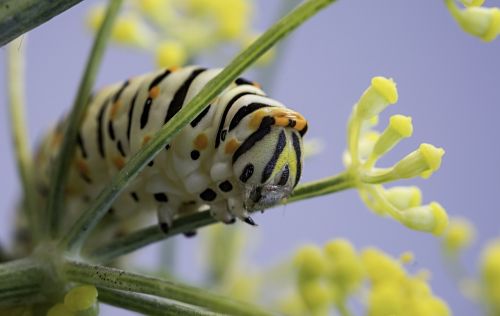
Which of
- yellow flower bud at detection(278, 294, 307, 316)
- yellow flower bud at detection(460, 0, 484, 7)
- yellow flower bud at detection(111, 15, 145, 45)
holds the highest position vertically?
yellow flower bud at detection(460, 0, 484, 7)

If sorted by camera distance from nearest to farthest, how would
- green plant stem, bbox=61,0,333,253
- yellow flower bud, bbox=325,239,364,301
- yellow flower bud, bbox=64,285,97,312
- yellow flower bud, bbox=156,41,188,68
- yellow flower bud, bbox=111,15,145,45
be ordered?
green plant stem, bbox=61,0,333,253, yellow flower bud, bbox=64,285,97,312, yellow flower bud, bbox=325,239,364,301, yellow flower bud, bbox=156,41,188,68, yellow flower bud, bbox=111,15,145,45

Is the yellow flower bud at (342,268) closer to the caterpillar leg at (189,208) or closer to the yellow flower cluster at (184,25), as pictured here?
the caterpillar leg at (189,208)

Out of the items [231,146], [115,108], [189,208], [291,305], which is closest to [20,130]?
[115,108]

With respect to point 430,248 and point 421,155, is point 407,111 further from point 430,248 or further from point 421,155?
point 430,248

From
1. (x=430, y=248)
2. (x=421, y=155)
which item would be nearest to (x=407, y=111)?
(x=421, y=155)

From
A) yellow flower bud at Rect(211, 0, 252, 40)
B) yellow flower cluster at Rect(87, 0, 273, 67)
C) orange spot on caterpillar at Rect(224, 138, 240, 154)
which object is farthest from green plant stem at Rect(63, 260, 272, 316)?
yellow flower bud at Rect(211, 0, 252, 40)

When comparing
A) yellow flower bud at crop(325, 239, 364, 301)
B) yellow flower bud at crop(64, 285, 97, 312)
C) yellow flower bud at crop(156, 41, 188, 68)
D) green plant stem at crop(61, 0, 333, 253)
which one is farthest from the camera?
yellow flower bud at crop(156, 41, 188, 68)

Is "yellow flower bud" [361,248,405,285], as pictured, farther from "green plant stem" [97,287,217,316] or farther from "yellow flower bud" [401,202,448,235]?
"green plant stem" [97,287,217,316]
